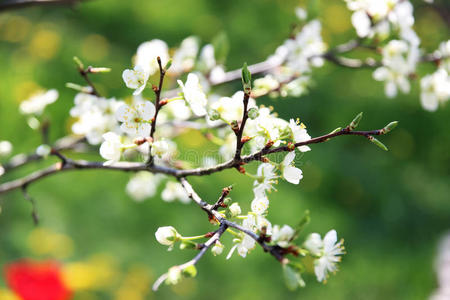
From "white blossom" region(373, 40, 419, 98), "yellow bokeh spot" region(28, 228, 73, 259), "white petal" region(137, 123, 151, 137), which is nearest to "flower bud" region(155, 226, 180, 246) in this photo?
"white petal" region(137, 123, 151, 137)

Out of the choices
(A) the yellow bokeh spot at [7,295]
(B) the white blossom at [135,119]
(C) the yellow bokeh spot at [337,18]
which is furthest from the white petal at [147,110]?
(C) the yellow bokeh spot at [337,18]

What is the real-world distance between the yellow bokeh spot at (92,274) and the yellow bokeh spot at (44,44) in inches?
58.2

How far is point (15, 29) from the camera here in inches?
120

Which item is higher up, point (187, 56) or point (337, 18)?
point (187, 56)

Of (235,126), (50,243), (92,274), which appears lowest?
(92,274)

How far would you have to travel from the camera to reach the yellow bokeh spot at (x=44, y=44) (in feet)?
9.61

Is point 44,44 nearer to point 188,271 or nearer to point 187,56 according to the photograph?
point 187,56

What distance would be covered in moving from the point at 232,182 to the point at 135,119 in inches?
68.4

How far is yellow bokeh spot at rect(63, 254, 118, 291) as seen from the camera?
2.11 metres

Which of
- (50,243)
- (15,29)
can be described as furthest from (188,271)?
(15,29)

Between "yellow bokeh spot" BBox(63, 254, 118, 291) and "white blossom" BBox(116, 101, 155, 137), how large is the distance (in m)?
1.53

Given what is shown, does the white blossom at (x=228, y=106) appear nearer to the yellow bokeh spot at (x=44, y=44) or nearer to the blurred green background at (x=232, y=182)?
the blurred green background at (x=232, y=182)

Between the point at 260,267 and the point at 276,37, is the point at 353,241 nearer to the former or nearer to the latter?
the point at 260,267

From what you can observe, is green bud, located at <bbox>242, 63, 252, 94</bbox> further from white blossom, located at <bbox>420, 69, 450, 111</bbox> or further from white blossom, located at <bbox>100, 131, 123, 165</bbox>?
white blossom, located at <bbox>420, 69, 450, 111</bbox>
